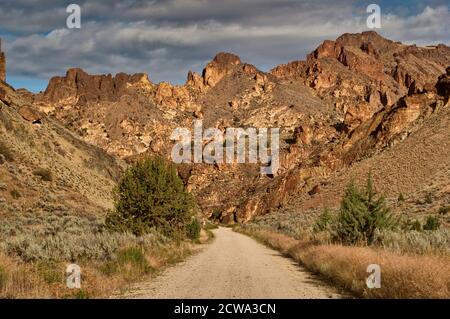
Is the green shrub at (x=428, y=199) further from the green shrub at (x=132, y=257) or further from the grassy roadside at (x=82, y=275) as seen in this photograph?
the green shrub at (x=132, y=257)

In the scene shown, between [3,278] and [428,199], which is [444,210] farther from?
[3,278]

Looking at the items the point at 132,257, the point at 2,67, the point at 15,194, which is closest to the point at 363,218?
the point at 132,257

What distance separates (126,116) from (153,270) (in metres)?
156

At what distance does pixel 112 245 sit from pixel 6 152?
33.2 meters

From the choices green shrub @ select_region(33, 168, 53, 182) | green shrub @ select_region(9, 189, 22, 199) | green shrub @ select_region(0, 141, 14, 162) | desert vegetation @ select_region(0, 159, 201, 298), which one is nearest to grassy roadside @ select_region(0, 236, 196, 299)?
desert vegetation @ select_region(0, 159, 201, 298)

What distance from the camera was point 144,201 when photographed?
24516 mm

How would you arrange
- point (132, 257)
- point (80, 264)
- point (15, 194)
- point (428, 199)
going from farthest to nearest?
point (428, 199) → point (15, 194) → point (132, 257) → point (80, 264)

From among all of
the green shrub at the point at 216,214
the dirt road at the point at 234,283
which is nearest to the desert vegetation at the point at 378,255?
the dirt road at the point at 234,283

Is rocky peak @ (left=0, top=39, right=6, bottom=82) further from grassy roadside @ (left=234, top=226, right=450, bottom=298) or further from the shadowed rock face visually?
grassy roadside @ (left=234, top=226, right=450, bottom=298)

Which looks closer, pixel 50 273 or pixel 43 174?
pixel 50 273

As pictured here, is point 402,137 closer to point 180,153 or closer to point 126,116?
point 180,153

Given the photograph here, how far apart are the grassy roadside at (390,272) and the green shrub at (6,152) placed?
118 feet

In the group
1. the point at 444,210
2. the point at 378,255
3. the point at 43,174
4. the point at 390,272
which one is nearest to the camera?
the point at 390,272

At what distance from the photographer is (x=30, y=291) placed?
33.3 ft
